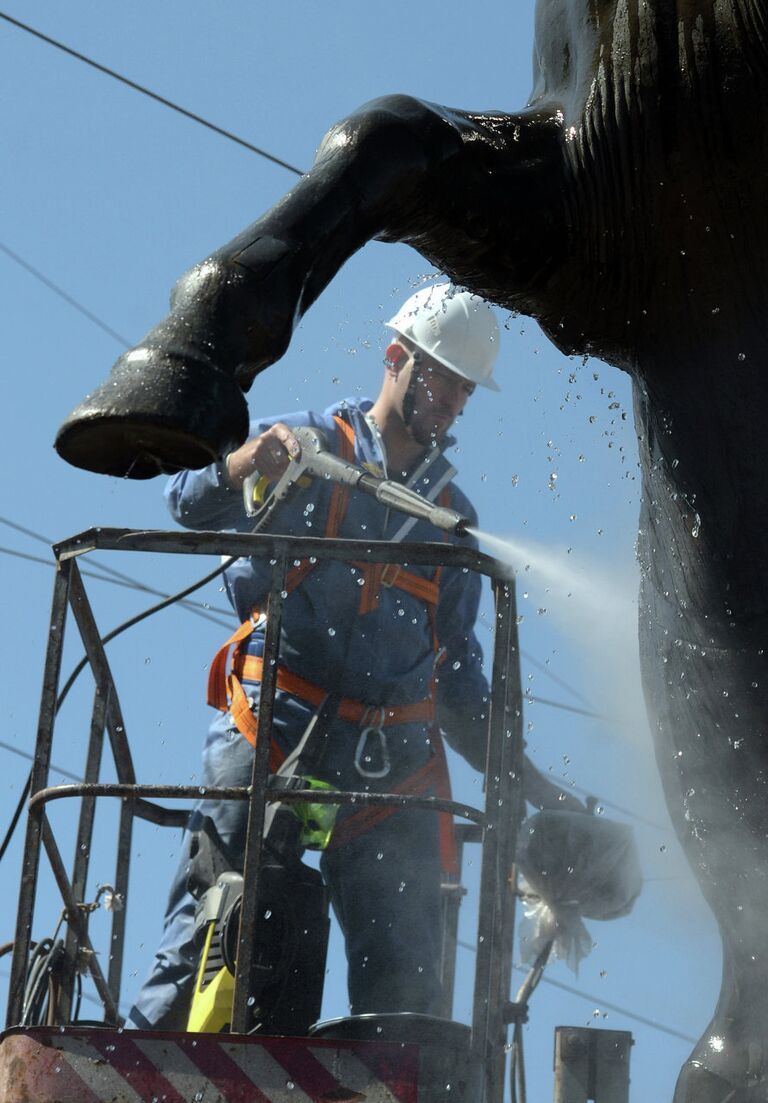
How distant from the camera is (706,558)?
1.84 meters

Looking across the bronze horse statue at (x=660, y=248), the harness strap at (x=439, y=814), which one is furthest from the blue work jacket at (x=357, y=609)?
the bronze horse statue at (x=660, y=248)

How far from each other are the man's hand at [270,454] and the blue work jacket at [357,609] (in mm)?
67

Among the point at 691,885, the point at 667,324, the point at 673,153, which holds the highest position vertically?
the point at 673,153

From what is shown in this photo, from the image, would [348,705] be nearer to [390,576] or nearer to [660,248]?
[390,576]

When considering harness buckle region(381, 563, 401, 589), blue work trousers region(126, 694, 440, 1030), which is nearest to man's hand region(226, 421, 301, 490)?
harness buckle region(381, 563, 401, 589)

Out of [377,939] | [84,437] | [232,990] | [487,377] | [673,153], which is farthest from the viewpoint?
[487,377]

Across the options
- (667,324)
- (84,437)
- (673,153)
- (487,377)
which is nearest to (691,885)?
(667,324)

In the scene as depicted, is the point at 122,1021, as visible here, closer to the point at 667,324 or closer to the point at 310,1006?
the point at 310,1006

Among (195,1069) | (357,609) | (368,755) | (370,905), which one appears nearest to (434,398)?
(357,609)

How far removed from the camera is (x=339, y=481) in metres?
4.25

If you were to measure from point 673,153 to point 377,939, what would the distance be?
255cm

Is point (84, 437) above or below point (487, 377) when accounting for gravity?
below

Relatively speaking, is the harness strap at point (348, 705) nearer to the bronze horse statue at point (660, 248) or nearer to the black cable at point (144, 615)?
the black cable at point (144, 615)

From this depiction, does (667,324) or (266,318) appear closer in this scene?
(266,318)
